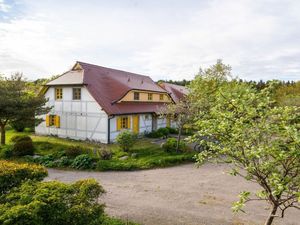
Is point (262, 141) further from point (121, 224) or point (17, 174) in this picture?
point (17, 174)

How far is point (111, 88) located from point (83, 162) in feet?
Answer: 36.8

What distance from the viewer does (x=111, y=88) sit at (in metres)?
25.2

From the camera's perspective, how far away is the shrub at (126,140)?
1808 cm

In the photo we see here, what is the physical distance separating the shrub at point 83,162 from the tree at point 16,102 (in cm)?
655

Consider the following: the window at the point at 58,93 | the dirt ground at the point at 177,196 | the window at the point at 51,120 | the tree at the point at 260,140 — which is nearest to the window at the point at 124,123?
the window at the point at 58,93

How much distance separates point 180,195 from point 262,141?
657 centimetres

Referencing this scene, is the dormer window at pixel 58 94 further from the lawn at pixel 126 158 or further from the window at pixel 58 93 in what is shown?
the lawn at pixel 126 158

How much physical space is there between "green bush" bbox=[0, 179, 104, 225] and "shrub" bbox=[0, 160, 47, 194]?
0.53 m

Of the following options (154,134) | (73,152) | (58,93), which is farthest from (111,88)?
(73,152)

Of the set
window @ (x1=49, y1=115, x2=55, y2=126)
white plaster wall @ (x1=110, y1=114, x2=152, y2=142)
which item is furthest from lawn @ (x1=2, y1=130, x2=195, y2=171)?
window @ (x1=49, y1=115, x2=55, y2=126)

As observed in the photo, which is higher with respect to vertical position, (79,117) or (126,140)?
(79,117)

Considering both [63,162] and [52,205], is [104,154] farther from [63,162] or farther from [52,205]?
[52,205]

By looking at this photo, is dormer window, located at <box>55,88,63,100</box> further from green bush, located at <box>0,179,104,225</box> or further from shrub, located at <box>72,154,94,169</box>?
green bush, located at <box>0,179,104,225</box>

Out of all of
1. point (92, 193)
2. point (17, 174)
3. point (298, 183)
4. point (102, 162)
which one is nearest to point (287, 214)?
point (298, 183)
